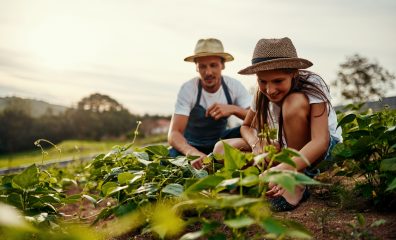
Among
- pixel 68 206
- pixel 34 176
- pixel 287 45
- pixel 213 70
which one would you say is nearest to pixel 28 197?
pixel 34 176

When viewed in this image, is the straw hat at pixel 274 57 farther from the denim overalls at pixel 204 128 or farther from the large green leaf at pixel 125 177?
the denim overalls at pixel 204 128

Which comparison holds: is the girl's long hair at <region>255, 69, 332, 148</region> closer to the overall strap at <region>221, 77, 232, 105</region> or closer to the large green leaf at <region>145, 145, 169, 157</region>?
the large green leaf at <region>145, 145, 169, 157</region>

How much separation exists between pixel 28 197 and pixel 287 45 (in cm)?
169

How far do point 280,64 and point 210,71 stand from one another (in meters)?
1.91

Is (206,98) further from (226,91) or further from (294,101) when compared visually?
(294,101)

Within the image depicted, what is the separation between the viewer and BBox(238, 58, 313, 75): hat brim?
2537mm

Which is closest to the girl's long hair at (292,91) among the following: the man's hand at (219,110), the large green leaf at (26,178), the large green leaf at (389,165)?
the large green leaf at (389,165)

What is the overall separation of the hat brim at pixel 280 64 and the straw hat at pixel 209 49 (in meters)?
1.81

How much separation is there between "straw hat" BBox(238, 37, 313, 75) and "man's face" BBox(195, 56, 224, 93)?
1.65 metres

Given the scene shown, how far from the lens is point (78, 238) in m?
1.02

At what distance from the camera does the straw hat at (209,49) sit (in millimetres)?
4434

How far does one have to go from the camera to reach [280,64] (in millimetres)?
2543

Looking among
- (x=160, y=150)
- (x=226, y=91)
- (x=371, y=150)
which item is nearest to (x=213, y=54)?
(x=226, y=91)

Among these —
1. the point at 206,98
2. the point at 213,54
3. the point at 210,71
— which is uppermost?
the point at 213,54
